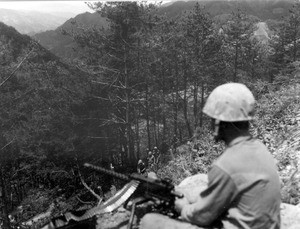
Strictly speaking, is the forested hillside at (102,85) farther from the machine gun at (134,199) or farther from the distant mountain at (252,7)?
the distant mountain at (252,7)

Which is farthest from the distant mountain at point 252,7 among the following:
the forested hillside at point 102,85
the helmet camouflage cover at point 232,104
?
the helmet camouflage cover at point 232,104

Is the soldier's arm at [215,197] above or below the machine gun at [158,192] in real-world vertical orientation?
above

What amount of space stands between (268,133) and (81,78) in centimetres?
1781

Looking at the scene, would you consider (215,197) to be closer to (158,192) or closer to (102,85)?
(158,192)

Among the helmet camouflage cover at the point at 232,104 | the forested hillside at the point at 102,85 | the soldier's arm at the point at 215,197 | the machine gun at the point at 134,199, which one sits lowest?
the forested hillside at the point at 102,85

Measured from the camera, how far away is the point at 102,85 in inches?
936

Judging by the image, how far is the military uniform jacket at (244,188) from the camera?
2607 millimetres

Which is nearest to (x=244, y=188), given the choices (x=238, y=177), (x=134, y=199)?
(x=238, y=177)

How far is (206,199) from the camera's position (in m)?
2.73

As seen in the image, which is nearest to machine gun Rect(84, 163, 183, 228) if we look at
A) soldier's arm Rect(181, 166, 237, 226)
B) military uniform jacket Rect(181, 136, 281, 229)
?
soldier's arm Rect(181, 166, 237, 226)

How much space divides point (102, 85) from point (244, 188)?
71.1ft

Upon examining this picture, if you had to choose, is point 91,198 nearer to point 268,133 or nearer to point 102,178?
point 102,178

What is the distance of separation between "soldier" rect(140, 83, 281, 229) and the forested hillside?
32.4 ft

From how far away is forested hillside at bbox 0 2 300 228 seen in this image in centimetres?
1780
